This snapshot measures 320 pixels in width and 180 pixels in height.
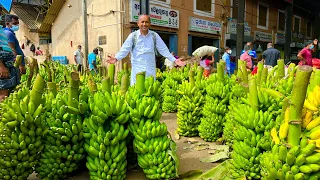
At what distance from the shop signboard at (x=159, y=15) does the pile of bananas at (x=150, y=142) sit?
29.4 ft

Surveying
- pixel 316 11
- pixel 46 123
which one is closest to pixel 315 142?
pixel 46 123

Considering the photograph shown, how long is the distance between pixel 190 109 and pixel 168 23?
8.84 metres

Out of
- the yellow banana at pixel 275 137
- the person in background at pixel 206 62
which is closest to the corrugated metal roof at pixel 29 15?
the person in background at pixel 206 62

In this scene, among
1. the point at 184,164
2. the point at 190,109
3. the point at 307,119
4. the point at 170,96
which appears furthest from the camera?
the point at 170,96

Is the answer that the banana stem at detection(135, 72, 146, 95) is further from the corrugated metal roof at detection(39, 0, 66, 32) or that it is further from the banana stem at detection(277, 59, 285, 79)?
the corrugated metal roof at detection(39, 0, 66, 32)

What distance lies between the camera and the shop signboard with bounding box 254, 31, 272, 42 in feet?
57.3

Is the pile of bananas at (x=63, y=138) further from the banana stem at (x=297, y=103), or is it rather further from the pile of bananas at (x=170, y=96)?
the pile of bananas at (x=170, y=96)

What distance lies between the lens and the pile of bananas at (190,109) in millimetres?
3584

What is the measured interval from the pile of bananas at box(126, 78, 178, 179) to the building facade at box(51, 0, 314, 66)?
8728 mm

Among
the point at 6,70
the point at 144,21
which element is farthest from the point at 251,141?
the point at 6,70

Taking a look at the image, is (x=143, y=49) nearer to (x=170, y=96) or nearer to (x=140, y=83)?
(x=140, y=83)

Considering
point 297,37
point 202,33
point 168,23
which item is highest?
point 297,37

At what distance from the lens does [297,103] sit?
4.97 feet

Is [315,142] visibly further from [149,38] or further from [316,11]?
[316,11]
